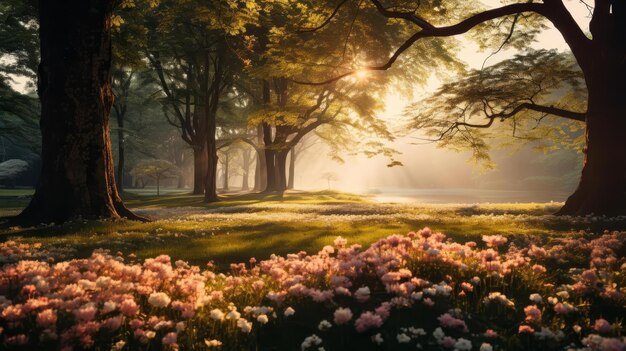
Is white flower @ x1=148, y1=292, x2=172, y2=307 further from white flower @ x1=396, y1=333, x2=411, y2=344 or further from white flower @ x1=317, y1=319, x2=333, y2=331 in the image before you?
white flower @ x1=396, y1=333, x2=411, y2=344

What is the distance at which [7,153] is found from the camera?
219 ft

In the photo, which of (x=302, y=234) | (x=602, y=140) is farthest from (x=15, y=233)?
(x=602, y=140)

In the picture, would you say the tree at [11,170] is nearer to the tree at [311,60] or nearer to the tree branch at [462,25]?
the tree at [311,60]

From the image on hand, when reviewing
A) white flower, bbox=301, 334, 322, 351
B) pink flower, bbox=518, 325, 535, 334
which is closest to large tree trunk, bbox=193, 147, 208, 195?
white flower, bbox=301, 334, 322, 351

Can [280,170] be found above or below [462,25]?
below

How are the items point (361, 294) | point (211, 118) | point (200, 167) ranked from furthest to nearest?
point (200, 167) → point (211, 118) → point (361, 294)

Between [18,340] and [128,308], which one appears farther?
[128,308]

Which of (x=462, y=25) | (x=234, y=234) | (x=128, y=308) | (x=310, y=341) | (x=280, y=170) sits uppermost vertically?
(x=462, y=25)

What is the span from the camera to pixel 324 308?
4395 millimetres

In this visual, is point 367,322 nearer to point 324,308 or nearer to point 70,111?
point 324,308

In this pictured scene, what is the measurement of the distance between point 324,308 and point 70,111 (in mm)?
11779

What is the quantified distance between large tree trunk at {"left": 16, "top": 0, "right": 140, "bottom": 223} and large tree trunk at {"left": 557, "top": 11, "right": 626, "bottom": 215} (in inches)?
681

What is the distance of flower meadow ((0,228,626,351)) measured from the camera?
11.5 feet

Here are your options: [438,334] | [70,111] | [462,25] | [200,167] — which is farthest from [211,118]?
[438,334]
